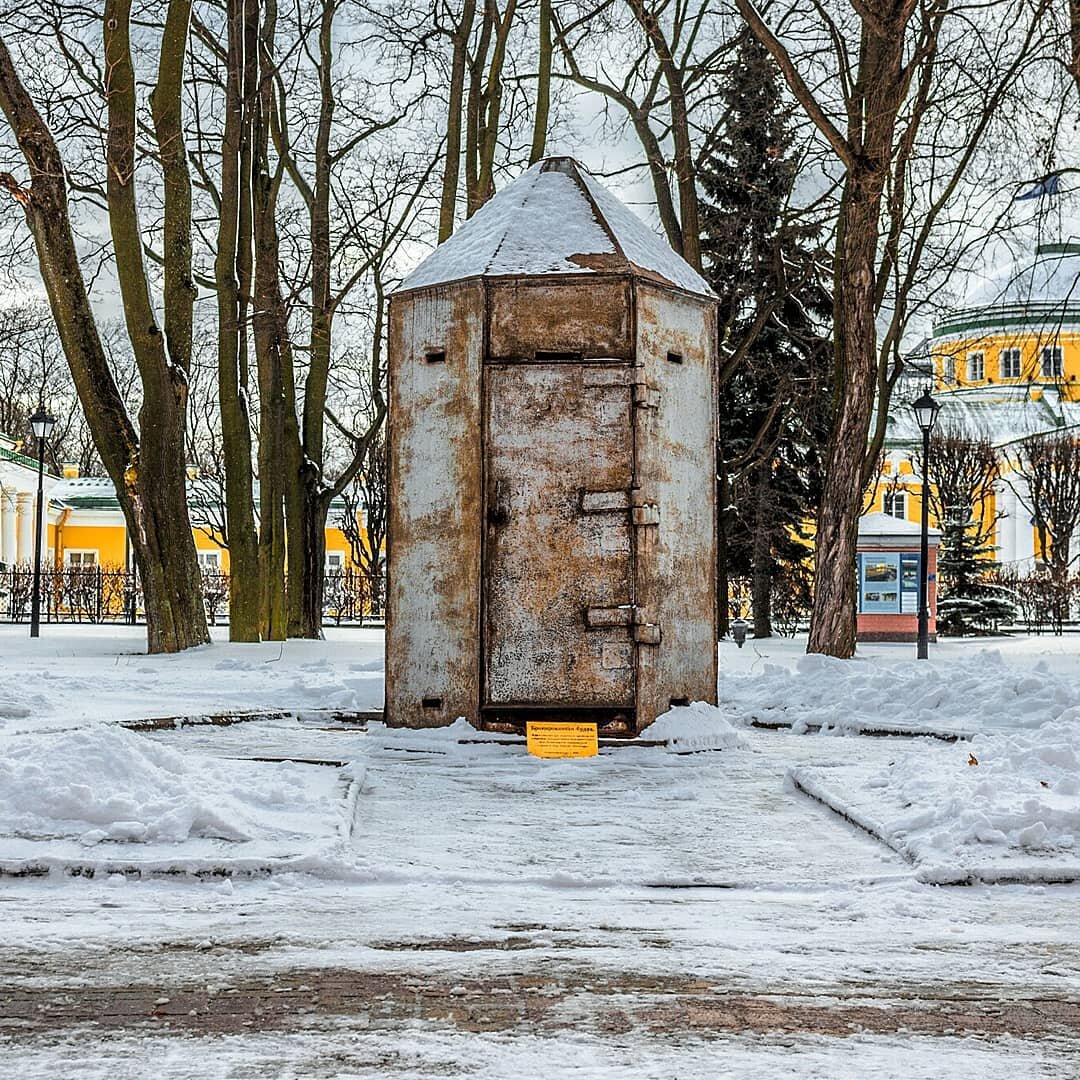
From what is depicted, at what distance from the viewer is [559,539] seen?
38.2 feet

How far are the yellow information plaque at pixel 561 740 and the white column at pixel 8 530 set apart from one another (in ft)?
187

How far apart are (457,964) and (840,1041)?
1.40m

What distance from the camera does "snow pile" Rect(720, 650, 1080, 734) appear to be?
514 inches

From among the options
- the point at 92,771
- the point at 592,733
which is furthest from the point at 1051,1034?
the point at 592,733

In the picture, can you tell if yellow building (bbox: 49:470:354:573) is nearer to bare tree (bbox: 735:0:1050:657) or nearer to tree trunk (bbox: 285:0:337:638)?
tree trunk (bbox: 285:0:337:638)

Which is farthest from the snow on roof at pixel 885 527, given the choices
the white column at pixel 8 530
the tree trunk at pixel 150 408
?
the white column at pixel 8 530

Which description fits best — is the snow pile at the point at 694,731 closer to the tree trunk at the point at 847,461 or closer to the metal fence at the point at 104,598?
the tree trunk at the point at 847,461

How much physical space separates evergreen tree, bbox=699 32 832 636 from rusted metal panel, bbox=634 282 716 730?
12421 millimetres

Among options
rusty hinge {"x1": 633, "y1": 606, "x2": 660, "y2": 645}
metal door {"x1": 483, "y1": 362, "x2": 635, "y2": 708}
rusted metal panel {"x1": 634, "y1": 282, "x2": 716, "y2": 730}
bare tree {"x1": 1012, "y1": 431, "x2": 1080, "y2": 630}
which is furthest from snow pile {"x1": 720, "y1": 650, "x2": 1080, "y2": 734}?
bare tree {"x1": 1012, "y1": 431, "x2": 1080, "y2": 630}

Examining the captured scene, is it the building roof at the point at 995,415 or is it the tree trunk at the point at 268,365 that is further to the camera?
the building roof at the point at 995,415

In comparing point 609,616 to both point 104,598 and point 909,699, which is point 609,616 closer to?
point 909,699

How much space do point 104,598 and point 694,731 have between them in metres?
35.0

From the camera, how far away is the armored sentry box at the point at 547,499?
11.6m

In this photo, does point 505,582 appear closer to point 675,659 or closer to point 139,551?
point 675,659
